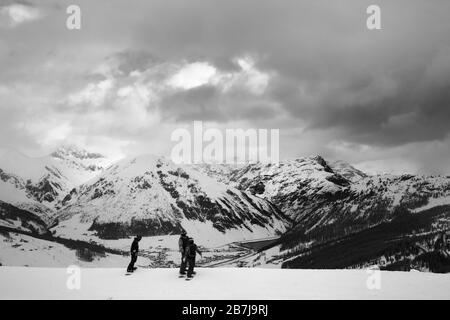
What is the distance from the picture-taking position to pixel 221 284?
33500 millimetres

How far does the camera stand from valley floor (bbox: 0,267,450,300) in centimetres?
3023

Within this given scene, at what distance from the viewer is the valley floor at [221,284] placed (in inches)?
1190

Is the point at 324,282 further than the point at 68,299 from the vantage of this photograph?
Yes

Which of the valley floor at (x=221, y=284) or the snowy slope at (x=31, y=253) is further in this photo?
the snowy slope at (x=31, y=253)

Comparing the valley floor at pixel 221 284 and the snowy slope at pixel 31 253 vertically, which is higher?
the snowy slope at pixel 31 253

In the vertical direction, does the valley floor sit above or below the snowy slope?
below

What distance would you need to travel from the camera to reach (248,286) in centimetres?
3312
